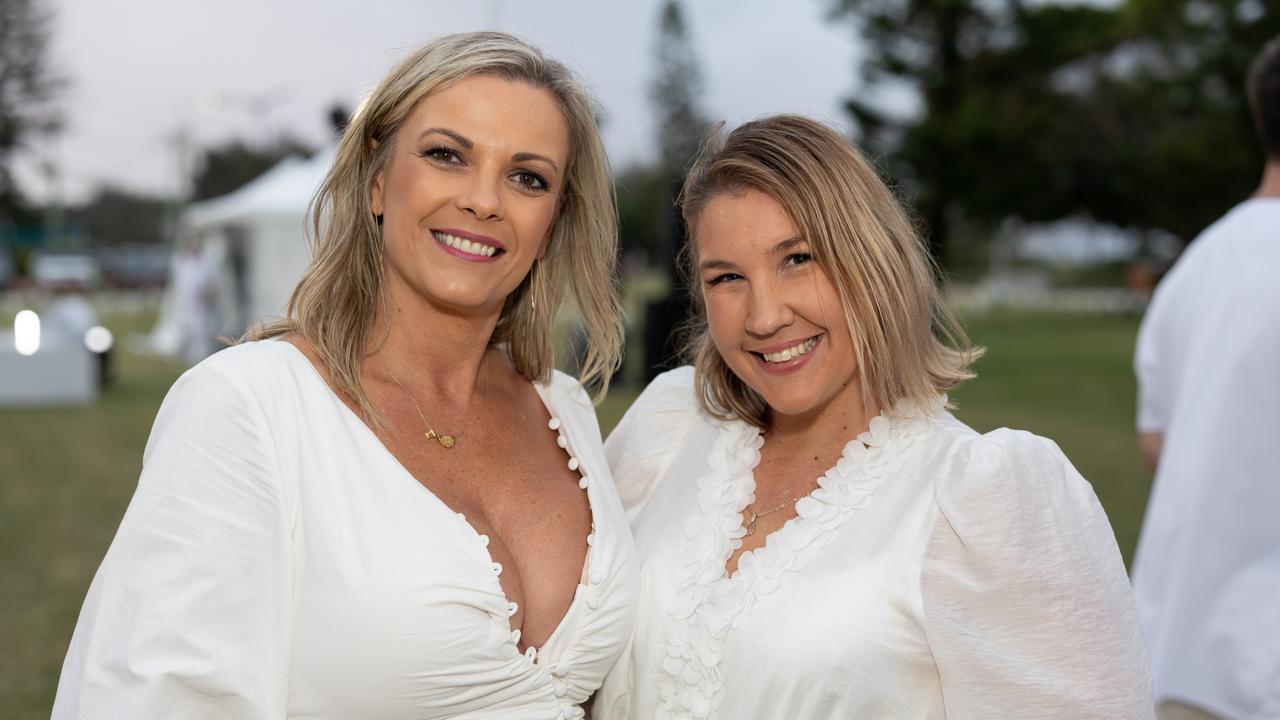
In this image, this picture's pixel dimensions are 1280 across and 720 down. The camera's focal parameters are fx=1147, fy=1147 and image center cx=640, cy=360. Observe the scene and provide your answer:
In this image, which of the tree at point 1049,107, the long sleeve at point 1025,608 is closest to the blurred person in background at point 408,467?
the long sleeve at point 1025,608

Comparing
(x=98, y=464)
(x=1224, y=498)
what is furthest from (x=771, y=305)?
(x=98, y=464)

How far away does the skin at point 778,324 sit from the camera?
2334 millimetres

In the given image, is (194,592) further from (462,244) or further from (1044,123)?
(1044,123)

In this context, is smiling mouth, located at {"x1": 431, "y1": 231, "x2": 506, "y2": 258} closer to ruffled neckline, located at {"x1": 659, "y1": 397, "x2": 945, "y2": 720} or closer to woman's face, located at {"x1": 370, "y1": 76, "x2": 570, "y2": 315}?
woman's face, located at {"x1": 370, "y1": 76, "x2": 570, "y2": 315}

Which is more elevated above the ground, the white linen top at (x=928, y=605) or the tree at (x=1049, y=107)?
the tree at (x=1049, y=107)

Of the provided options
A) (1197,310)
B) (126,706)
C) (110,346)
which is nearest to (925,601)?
(126,706)

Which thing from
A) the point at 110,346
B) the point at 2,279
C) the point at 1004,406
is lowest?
the point at 2,279

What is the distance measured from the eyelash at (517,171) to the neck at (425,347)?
32cm

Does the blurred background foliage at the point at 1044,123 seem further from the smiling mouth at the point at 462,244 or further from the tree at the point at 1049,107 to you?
the smiling mouth at the point at 462,244

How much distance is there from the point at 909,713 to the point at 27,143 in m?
46.5

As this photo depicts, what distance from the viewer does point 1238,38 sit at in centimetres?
3509

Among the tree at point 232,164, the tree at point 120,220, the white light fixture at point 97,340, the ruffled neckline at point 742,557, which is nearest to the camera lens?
the ruffled neckline at point 742,557

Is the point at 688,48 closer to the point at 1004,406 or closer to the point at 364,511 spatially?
the point at 1004,406

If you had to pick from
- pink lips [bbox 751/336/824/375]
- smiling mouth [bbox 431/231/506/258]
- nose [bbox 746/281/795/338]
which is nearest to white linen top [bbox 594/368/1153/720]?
pink lips [bbox 751/336/824/375]
